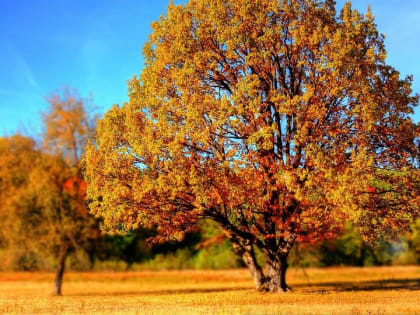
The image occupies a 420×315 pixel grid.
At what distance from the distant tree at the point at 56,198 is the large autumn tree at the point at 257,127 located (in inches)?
343

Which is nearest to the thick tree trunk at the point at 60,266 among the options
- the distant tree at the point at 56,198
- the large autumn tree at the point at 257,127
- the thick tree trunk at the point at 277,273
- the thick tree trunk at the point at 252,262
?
the distant tree at the point at 56,198

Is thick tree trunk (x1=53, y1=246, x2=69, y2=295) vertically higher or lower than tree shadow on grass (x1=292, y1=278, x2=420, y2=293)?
higher

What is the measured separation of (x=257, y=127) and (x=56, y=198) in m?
17.6

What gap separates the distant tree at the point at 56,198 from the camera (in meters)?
35.1

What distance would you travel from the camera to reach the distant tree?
115ft

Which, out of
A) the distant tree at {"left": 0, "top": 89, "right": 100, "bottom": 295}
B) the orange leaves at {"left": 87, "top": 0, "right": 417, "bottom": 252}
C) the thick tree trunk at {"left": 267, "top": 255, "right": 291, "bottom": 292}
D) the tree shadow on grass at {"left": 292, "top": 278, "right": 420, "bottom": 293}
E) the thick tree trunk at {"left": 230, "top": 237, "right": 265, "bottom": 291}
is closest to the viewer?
the orange leaves at {"left": 87, "top": 0, "right": 417, "bottom": 252}

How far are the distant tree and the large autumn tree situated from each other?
28.6 feet

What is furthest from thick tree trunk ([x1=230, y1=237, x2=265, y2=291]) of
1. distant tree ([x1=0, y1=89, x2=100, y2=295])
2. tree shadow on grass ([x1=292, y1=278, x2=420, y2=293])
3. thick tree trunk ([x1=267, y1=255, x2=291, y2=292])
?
distant tree ([x1=0, y1=89, x2=100, y2=295])

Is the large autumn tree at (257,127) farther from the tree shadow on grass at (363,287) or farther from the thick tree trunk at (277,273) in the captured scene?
the tree shadow on grass at (363,287)

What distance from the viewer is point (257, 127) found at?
82.4 feet

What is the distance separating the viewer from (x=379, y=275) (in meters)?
47.5

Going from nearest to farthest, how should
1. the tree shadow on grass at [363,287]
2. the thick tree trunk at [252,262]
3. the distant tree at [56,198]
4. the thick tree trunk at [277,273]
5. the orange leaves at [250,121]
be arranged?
the orange leaves at [250,121] < the thick tree trunk at [277,273] < the thick tree trunk at [252,262] < the tree shadow on grass at [363,287] < the distant tree at [56,198]

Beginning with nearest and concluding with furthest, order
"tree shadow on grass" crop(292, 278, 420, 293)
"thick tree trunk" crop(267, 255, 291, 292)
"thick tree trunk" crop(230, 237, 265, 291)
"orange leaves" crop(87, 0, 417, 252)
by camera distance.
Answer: "orange leaves" crop(87, 0, 417, 252) → "thick tree trunk" crop(267, 255, 291, 292) → "thick tree trunk" crop(230, 237, 265, 291) → "tree shadow on grass" crop(292, 278, 420, 293)

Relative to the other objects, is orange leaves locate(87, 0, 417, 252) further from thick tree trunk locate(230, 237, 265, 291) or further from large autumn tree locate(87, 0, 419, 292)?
thick tree trunk locate(230, 237, 265, 291)
